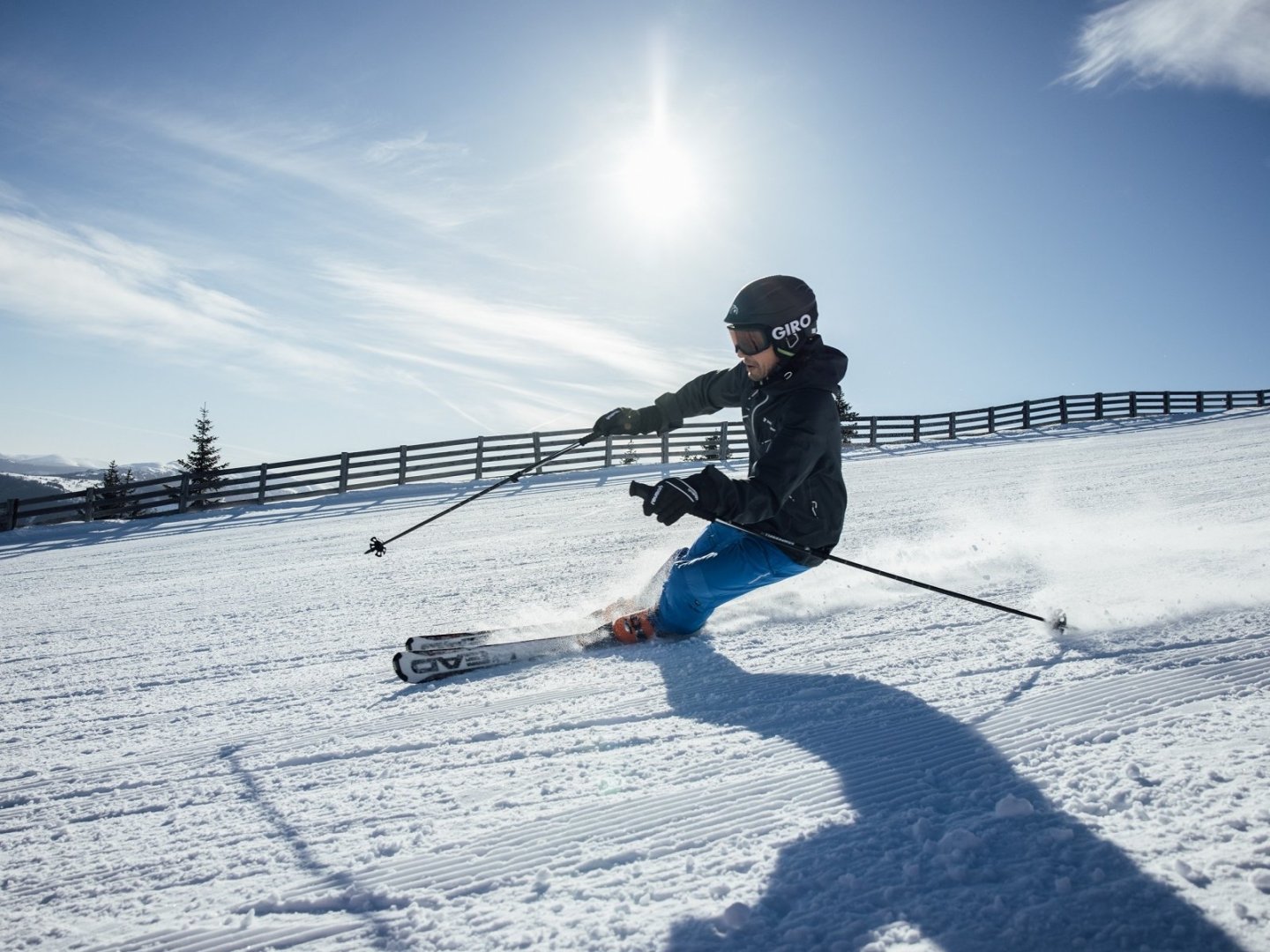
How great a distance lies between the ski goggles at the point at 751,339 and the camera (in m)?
3.50

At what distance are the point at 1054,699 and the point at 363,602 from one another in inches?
198

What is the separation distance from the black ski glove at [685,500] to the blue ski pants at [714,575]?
32.0 inches

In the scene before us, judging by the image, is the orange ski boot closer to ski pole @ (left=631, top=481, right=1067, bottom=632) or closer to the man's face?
ski pole @ (left=631, top=481, right=1067, bottom=632)

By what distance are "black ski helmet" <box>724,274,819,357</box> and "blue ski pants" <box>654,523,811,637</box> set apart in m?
1.05

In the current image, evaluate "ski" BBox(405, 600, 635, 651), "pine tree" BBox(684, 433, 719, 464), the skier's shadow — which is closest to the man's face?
"ski" BBox(405, 600, 635, 651)

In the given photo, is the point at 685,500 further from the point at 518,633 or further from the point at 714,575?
the point at 518,633

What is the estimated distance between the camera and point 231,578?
806 centimetres

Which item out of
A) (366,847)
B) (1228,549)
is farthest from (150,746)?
(1228,549)

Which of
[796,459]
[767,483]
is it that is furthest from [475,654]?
[796,459]

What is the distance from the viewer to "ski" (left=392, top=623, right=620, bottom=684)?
10.9 feet

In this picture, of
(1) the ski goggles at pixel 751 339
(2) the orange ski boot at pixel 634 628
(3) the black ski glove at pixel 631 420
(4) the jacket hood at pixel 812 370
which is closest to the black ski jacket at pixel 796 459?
(4) the jacket hood at pixel 812 370

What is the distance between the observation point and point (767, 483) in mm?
Answer: 3061

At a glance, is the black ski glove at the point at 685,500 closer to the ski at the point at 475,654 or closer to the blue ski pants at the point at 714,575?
the blue ski pants at the point at 714,575

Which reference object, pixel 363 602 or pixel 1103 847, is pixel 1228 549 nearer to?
pixel 1103 847
